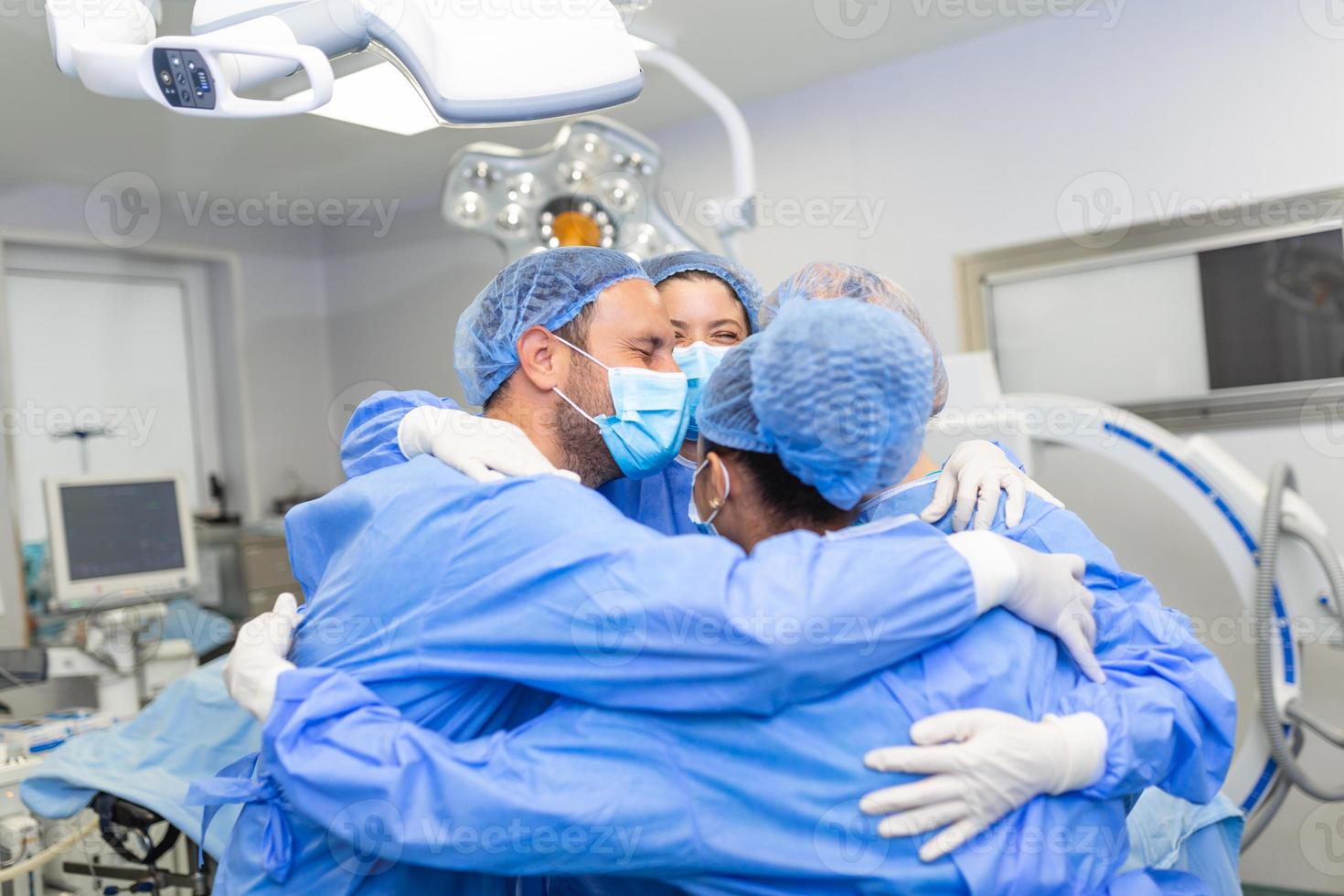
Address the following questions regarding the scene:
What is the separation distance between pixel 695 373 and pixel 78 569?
9.47 ft

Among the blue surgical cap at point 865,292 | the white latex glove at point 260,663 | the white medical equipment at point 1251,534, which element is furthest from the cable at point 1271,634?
the white latex glove at point 260,663

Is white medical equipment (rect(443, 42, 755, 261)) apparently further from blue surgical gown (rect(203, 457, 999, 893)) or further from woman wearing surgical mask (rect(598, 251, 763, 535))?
blue surgical gown (rect(203, 457, 999, 893))

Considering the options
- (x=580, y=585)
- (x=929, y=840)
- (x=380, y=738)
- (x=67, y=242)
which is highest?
(x=67, y=242)

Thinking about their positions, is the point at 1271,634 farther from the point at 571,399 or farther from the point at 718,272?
the point at 571,399

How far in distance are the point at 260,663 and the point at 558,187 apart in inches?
88.1

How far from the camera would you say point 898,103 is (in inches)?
165

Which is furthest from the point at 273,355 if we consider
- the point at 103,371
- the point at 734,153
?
the point at 734,153

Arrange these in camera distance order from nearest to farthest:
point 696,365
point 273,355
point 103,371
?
point 696,365 < point 103,371 < point 273,355

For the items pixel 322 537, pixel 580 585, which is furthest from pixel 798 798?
→ pixel 322 537

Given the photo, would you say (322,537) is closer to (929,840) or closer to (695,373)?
(695,373)

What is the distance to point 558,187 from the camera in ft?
10.7

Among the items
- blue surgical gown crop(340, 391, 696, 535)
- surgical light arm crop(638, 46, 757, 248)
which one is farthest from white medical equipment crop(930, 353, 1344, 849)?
blue surgical gown crop(340, 391, 696, 535)

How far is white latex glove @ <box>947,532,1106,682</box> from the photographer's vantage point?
1178mm

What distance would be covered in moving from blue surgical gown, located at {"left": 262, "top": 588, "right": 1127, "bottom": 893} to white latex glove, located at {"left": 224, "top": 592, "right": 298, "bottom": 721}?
0.09 meters
